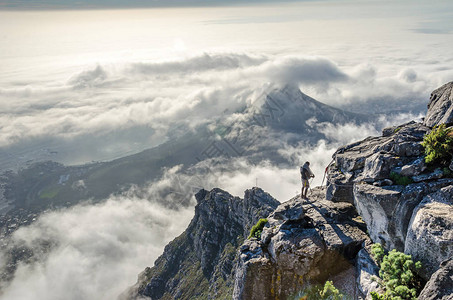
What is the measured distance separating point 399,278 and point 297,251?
11922 mm

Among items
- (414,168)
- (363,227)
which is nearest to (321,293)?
(363,227)

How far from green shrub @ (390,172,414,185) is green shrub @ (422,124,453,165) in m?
3.31

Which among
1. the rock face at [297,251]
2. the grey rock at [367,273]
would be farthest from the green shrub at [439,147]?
the grey rock at [367,273]

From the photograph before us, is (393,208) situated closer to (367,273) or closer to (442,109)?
(367,273)

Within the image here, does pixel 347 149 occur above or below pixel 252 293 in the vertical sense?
above

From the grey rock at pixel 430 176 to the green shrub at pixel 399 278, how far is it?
1018 cm

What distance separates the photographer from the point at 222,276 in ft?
616

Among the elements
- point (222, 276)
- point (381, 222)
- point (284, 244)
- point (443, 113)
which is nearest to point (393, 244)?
point (381, 222)

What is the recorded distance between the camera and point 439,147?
36.0m

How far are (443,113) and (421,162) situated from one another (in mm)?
12673

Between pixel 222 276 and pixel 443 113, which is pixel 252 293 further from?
pixel 222 276

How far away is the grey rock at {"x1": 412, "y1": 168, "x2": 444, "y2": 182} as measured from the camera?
34.9 metres

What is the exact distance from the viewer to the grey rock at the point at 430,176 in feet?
115

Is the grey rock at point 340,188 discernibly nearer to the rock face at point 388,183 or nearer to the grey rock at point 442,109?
the rock face at point 388,183
